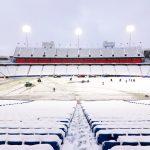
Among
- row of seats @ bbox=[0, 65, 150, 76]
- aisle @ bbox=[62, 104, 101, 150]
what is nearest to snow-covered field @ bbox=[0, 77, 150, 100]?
aisle @ bbox=[62, 104, 101, 150]

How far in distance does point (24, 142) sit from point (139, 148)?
198 centimetres

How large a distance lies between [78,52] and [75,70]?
11858 millimetres

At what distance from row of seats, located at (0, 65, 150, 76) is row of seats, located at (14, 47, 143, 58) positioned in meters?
5.72

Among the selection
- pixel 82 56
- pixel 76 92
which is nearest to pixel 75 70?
pixel 82 56

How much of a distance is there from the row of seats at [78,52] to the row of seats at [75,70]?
5.72 meters

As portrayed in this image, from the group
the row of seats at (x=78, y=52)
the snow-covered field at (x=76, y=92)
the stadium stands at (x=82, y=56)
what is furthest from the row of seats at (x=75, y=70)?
the snow-covered field at (x=76, y=92)

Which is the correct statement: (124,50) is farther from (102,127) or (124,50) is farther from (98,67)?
(102,127)

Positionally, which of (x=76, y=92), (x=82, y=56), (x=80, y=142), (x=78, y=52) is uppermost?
(x=78, y=52)

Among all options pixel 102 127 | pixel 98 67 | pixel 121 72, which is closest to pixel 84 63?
pixel 98 67

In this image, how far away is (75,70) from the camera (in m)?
85.9

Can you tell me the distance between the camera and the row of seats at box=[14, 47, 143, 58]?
305 feet

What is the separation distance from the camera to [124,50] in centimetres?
9650

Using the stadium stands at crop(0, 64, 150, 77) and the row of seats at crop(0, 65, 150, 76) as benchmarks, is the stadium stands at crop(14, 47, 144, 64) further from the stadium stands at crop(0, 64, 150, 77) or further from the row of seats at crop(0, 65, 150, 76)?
the row of seats at crop(0, 65, 150, 76)

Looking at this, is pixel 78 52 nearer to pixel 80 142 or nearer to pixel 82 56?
pixel 82 56
